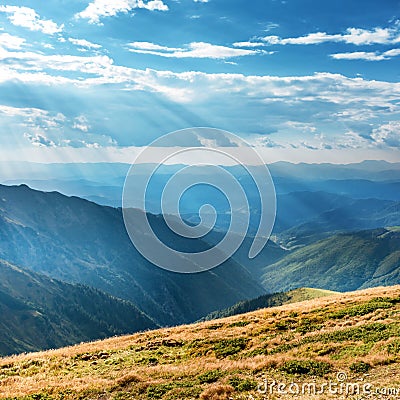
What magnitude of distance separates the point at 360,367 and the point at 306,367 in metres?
3.03

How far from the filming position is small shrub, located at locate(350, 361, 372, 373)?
2205cm

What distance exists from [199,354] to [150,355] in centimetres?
444

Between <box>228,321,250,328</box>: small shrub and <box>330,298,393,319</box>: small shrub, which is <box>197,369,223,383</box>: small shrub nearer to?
<box>228,321,250,328</box>: small shrub

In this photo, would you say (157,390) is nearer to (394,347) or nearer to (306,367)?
(306,367)

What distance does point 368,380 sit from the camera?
67.2ft

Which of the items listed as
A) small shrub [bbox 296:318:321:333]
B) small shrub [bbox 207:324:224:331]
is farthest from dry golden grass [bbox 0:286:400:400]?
small shrub [bbox 207:324:224:331]

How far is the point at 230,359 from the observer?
2900 centimetres

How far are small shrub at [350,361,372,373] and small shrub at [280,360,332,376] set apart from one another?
4.26 feet

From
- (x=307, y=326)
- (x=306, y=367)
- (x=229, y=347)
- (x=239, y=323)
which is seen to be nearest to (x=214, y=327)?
(x=239, y=323)

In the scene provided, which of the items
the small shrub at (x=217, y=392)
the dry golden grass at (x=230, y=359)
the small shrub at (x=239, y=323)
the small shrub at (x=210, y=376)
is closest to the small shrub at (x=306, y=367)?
the dry golden grass at (x=230, y=359)

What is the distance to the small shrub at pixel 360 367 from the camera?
22.0 meters

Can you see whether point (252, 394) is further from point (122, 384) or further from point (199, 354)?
point (199, 354)

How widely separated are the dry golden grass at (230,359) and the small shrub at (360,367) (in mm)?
57

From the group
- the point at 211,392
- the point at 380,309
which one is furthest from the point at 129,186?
the point at 380,309
